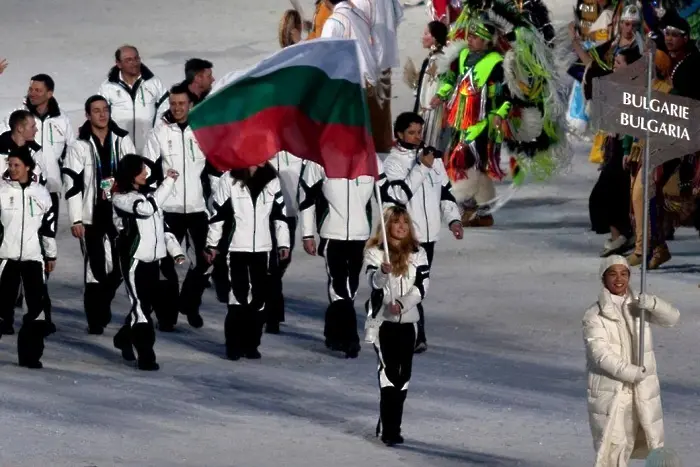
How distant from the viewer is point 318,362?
15109 millimetres

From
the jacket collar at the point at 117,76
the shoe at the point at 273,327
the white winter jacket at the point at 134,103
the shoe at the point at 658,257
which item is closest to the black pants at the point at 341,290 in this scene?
the shoe at the point at 273,327

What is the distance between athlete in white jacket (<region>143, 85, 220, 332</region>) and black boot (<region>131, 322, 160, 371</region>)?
→ 3.67ft

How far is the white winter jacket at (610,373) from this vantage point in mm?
11633

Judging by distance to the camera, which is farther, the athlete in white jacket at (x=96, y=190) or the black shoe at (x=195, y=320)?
the black shoe at (x=195, y=320)

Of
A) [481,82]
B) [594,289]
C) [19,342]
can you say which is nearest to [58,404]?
[19,342]

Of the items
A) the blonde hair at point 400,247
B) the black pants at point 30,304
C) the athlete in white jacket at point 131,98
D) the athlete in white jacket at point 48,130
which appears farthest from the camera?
the athlete in white jacket at point 131,98

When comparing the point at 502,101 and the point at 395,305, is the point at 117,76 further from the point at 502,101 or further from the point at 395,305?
the point at 395,305

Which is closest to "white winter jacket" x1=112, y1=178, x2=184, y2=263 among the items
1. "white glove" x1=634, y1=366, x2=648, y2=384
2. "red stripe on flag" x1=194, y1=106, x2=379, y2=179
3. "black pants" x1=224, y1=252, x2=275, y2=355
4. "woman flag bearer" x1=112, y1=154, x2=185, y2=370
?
"woman flag bearer" x1=112, y1=154, x2=185, y2=370

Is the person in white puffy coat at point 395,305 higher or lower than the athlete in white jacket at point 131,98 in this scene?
lower

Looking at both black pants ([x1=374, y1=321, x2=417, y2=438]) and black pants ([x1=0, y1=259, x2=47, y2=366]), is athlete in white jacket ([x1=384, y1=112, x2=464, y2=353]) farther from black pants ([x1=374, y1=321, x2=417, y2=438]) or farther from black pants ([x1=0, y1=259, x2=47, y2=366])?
black pants ([x1=0, y1=259, x2=47, y2=366])

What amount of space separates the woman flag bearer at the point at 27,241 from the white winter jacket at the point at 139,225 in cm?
43

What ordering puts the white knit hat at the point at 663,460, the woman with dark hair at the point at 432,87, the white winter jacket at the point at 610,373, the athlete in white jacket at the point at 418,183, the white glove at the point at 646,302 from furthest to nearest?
1. the woman with dark hair at the point at 432,87
2. the athlete in white jacket at the point at 418,183
3. the white winter jacket at the point at 610,373
4. the white glove at the point at 646,302
5. the white knit hat at the point at 663,460

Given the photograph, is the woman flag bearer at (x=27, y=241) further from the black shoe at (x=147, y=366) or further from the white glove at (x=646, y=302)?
the white glove at (x=646, y=302)

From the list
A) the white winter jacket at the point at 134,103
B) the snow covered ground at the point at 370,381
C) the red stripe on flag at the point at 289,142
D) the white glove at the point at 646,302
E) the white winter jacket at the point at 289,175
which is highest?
the white winter jacket at the point at 134,103
